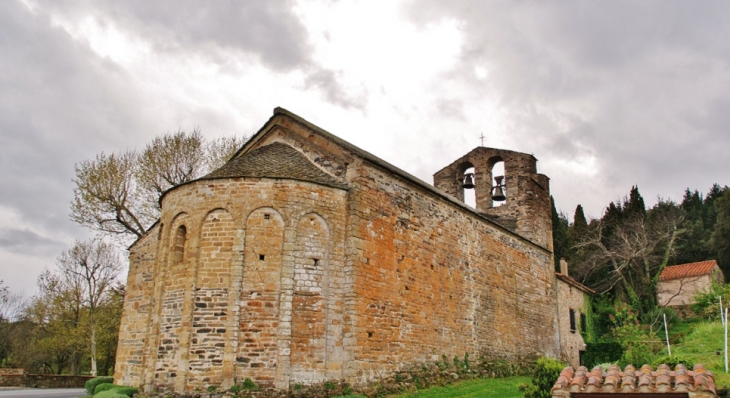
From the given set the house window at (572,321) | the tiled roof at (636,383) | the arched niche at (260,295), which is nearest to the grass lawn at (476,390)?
the arched niche at (260,295)

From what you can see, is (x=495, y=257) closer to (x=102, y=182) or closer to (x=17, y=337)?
(x=102, y=182)

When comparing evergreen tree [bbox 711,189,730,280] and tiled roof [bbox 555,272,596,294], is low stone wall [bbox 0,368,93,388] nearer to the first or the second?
tiled roof [bbox 555,272,596,294]

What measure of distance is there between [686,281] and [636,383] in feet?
95.7

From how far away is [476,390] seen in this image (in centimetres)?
1370

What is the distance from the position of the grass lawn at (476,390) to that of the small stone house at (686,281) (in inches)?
747

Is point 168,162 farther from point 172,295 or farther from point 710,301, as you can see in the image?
point 710,301

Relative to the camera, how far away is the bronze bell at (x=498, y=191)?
21.8 meters

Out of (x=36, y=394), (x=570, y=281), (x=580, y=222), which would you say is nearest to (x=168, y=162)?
(x=36, y=394)

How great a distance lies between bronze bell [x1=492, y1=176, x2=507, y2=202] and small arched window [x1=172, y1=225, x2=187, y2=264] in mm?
13277

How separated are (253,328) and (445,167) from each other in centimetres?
1311

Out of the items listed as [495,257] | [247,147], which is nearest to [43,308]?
[247,147]

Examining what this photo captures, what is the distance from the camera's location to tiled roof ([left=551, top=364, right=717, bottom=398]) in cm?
537

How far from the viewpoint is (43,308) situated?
33.3m

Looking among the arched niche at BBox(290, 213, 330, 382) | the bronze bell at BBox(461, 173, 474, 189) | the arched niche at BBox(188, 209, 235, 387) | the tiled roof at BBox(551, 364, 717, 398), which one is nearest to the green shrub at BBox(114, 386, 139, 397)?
the arched niche at BBox(188, 209, 235, 387)
